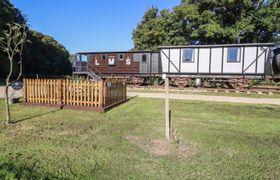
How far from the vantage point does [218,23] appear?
27109mm

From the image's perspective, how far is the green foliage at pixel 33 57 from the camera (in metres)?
29.5

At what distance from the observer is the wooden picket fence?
898 cm

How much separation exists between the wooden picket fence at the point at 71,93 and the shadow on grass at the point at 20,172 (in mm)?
5156

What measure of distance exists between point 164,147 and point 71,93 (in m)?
5.56

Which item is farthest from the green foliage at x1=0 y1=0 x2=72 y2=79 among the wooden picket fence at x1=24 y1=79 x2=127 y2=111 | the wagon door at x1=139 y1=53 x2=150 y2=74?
the wooden picket fence at x1=24 y1=79 x2=127 y2=111

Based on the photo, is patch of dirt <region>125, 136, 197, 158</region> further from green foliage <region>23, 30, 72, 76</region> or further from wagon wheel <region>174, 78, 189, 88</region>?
green foliage <region>23, 30, 72, 76</region>

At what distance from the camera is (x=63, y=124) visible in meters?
6.73

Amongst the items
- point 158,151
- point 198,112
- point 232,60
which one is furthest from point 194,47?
point 158,151

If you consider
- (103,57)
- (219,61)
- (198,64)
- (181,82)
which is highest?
(103,57)

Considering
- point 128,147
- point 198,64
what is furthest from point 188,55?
point 128,147

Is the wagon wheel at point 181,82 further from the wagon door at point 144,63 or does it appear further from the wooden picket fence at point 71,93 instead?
the wooden picket fence at point 71,93

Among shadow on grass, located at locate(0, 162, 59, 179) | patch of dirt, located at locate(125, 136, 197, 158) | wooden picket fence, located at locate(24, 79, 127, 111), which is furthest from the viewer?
wooden picket fence, located at locate(24, 79, 127, 111)

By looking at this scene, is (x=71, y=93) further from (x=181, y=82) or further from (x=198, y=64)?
(x=181, y=82)

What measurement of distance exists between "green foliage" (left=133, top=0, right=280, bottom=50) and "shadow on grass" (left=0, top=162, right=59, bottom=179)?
84.5 ft
